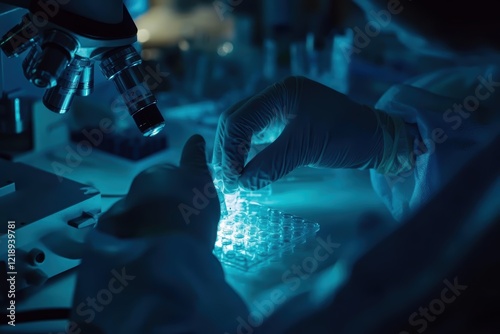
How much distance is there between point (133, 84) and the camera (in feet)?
3.22

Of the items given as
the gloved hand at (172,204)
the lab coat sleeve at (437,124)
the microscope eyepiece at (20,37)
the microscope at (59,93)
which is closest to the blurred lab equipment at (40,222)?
the microscope at (59,93)

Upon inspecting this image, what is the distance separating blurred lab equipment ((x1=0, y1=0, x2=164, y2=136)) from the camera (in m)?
0.87

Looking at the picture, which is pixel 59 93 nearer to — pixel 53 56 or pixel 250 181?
pixel 53 56

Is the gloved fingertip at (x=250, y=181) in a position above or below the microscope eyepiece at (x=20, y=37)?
below

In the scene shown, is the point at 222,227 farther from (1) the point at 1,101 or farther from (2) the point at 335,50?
(2) the point at 335,50

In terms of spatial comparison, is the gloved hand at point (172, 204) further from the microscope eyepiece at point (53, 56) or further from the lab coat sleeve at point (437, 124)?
the lab coat sleeve at point (437, 124)

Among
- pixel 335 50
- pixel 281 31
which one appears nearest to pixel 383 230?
pixel 335 50

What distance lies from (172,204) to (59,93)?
0.84 ft

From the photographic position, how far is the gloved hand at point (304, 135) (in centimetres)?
109

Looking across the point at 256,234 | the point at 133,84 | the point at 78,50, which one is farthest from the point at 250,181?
the point at 78,50

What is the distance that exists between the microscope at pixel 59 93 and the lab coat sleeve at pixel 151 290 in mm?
190

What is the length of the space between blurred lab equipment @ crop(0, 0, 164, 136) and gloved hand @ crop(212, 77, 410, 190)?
0.51 feet

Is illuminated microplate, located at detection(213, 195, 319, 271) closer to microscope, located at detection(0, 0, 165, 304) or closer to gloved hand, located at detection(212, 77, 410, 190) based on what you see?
gloved hand, located at detection(212, 77, 410, 190)

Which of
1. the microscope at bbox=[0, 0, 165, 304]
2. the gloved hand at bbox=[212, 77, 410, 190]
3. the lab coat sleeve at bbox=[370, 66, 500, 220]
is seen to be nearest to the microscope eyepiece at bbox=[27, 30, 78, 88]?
the microscope at bbox=[0, 0, 165, 304]
